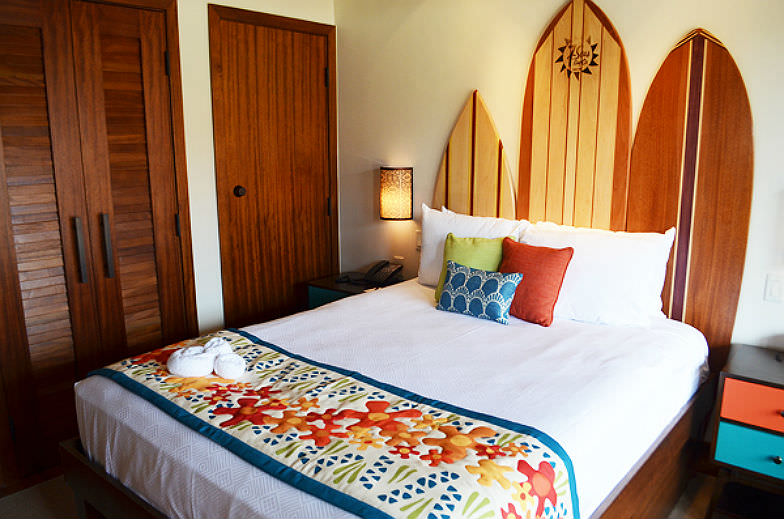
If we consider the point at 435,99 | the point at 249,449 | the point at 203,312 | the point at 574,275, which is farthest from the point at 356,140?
the point at 249,449

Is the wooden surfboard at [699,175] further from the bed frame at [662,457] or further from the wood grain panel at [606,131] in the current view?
the wood grain panel at [606,131]

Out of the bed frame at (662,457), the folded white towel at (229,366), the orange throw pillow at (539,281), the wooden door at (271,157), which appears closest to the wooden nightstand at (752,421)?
the bed frame at (662,457)

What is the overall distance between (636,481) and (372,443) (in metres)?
0.95

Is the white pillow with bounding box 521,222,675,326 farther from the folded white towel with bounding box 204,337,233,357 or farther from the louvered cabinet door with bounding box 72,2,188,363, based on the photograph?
the louvered cabinet door with bounding box 72,2,188,363

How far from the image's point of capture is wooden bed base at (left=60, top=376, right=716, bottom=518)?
174cm

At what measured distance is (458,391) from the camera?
6.07ft

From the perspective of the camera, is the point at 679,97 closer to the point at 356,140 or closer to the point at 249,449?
the point at 356,140

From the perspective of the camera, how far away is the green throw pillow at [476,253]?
2.73 meters

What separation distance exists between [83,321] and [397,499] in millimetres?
2262

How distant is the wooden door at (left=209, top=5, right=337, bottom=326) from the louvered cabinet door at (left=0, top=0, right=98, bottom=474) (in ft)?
2.71

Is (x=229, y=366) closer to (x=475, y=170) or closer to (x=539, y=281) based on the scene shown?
(x=539, y=281)

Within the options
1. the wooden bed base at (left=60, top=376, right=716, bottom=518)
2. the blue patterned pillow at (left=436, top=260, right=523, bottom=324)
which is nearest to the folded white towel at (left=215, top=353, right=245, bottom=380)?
the wooden bed base at (left=60, top=376, right=716, bottom=518)

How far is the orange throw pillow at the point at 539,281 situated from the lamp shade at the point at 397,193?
114cm

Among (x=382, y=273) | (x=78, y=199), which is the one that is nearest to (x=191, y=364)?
(x=78, y=199)
